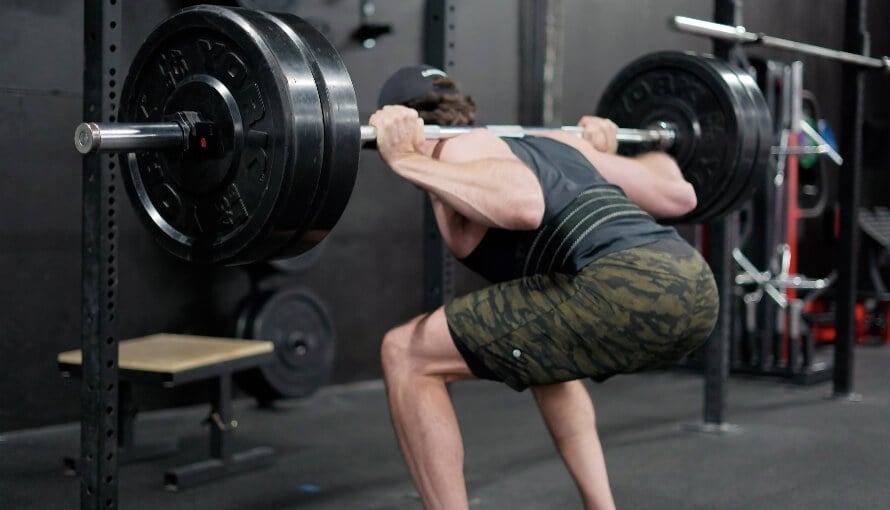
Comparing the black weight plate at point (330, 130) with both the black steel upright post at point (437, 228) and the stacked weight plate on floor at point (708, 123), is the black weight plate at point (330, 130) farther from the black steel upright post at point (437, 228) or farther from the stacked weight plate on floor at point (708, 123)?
the stacked weight plate on floor at point (708, 123)

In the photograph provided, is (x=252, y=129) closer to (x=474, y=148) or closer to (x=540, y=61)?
(x=474, y=148)

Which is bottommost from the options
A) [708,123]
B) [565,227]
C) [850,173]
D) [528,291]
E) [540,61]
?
[528,291]

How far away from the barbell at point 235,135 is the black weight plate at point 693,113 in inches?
51.5

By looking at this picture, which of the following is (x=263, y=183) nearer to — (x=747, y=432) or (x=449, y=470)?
(x=449, y=470)

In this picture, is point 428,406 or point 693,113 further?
point 693,113

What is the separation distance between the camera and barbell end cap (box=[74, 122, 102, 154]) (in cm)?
188

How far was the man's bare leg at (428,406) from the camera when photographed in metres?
2.26

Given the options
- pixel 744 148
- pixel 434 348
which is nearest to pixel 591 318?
pixel 434 348

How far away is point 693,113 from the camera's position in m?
3.22

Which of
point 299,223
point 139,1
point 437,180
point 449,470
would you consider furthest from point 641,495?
point 139,1

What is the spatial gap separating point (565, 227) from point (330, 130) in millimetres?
596

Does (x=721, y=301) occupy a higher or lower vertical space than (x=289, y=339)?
higher

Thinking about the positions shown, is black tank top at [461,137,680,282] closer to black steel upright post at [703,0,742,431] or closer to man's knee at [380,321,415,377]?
man's knee at [380,321,415,377]

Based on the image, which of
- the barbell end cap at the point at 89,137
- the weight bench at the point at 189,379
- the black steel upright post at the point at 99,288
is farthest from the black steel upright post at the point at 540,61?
the barbell end cap at the point at 89,137
